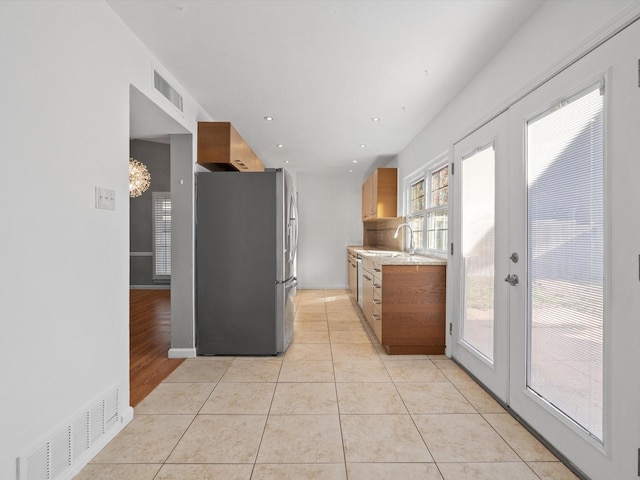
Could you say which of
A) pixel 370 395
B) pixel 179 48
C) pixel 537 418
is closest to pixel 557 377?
pixel 537 418

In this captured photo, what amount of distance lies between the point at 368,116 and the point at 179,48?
196 cm

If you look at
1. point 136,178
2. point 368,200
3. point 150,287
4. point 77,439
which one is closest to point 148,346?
point 77,439

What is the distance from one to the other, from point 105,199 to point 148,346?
220cm

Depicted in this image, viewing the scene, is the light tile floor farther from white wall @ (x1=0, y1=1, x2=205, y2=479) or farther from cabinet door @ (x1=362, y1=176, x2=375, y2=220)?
cabinet door @ (x1=362, y1=176, x2=375, y2=220)

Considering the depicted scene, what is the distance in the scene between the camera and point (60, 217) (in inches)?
59.2

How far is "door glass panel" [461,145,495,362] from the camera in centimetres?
240

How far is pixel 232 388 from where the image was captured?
8.25ft

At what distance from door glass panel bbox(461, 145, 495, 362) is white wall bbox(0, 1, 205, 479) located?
243 cm

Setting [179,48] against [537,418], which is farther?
[179,48]

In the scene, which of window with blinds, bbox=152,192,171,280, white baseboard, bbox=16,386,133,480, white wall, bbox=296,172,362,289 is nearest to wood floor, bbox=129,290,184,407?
white baseboard, bbox=16,386,133,480

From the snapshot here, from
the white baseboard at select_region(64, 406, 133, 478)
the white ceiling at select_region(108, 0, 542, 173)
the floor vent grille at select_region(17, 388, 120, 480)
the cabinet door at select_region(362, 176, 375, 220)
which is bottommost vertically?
the white baseboard at select_region(64, 406, 133, 478)

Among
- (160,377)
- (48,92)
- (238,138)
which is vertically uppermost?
(238,138)

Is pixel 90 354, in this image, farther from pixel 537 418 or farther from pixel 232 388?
pixel 537 418

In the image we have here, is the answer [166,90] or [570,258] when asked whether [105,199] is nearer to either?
[166,90]
